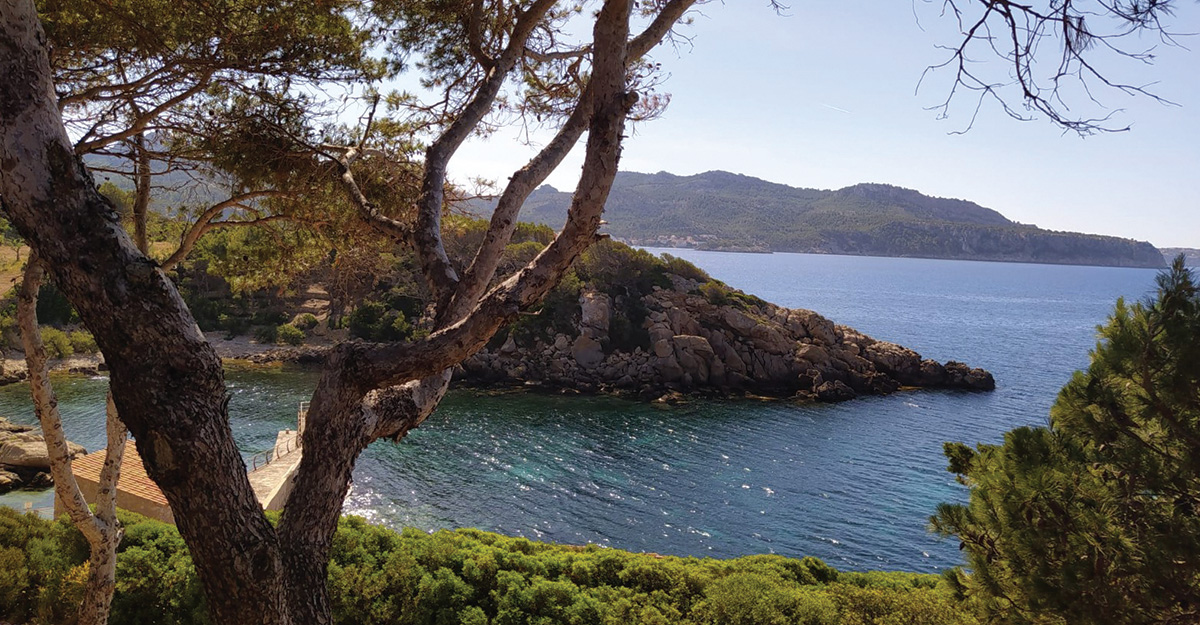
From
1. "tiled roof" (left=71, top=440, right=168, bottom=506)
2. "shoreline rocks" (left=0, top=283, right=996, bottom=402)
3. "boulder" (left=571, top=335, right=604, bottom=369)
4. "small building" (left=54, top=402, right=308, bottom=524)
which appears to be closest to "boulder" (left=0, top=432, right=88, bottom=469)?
"small building" (left=54, top=402, right=308, bottom=524)

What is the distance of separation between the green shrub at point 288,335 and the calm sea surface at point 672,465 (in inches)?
219

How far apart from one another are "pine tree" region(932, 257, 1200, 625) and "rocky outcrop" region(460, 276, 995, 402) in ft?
89.0

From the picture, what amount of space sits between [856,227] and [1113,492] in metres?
168

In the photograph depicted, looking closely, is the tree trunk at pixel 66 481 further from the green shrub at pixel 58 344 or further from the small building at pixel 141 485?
the green shrub at pixel 58 344

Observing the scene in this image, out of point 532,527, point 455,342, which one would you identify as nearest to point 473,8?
point 455,342

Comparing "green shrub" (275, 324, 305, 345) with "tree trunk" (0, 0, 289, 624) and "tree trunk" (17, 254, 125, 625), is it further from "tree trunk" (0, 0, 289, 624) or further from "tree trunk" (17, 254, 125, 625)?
"tree trunk" (0, 0, 289, 624)

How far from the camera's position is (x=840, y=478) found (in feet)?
74.8

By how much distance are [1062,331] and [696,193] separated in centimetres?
11875

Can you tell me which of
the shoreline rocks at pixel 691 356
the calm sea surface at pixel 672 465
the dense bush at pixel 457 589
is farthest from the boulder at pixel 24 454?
the shoreline rocks at pixel 691 356

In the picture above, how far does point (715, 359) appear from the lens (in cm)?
3412

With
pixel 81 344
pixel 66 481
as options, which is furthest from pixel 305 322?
pixel 66 481

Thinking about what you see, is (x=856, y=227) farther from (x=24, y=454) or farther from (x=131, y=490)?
(x=131, y=490)

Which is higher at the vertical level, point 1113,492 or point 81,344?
point 1113,492

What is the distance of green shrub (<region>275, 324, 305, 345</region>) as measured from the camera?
38156 mm
